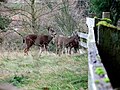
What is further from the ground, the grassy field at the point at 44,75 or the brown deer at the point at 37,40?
the grassy field at the point at 44,75

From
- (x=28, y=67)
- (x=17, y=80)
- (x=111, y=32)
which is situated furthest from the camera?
(x=28, y=67)

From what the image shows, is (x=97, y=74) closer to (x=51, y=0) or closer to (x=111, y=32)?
(x=111, y=32)

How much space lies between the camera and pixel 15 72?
7.80 meters

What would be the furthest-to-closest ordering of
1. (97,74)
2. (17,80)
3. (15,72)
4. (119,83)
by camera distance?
1. (15,72)
2. (17,80)
3. (119,83)
4. (97,74)

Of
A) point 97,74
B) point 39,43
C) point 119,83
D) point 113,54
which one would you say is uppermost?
point 97,74

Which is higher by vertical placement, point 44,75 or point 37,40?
point 44,75

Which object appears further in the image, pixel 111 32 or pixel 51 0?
pixel 51 0

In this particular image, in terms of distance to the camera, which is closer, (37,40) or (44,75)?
(44,75)

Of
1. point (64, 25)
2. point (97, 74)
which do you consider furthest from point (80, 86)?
point (64, 25)

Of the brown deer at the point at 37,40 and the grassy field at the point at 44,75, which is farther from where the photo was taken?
the brown deer at the point at 37,40

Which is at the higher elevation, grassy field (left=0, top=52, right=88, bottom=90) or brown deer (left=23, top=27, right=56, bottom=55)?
grassy field (left=0, top=52, right=88, bottom=90)

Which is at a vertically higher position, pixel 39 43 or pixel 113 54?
pixel 113 54

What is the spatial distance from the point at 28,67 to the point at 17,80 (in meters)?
1.77

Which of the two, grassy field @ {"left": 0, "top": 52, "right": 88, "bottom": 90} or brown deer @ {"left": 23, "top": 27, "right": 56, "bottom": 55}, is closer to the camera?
grassy field @ {"left": 0, "top": 52, "right": 88, "bottom": 90}
